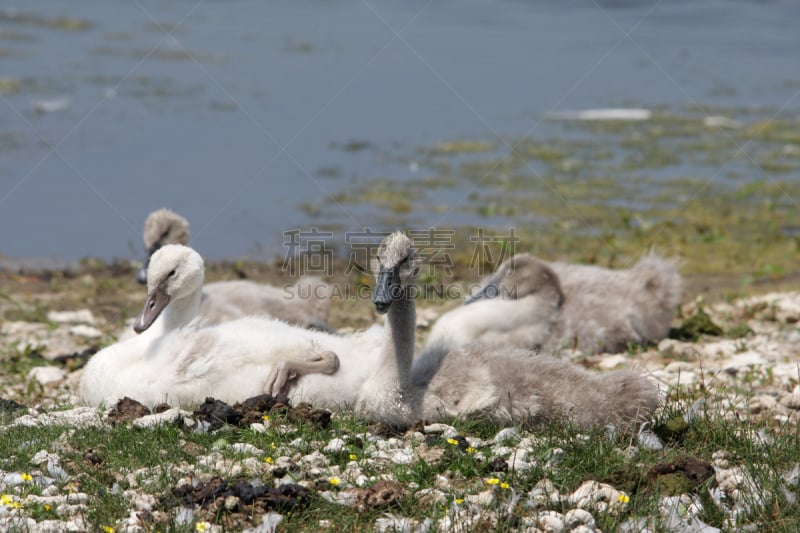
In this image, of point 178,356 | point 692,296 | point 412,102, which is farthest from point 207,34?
point 178,356

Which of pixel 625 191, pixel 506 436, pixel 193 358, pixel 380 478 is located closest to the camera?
pixel 380 478

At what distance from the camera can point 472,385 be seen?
249 inches

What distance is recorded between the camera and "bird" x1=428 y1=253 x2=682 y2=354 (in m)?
9.09

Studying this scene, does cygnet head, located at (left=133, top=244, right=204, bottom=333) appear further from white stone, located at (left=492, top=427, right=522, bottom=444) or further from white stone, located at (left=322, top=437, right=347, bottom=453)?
white stone, located at (left=492, top=427, right=522, bottom=444)

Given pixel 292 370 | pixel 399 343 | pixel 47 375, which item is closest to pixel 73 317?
pixel 47 375

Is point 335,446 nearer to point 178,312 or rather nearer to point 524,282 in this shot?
point 178,312

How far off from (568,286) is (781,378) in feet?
7.72

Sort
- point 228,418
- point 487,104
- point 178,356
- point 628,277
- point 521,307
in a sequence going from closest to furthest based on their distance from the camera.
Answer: point 228,418, point 178,356, point 521,307, point 628,277, point 487,104

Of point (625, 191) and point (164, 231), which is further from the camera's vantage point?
point (625, 191)

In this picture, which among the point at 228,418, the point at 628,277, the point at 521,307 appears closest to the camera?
the point at 228,418

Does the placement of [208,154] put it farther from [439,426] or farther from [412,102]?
[439,426]

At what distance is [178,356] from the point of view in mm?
6812

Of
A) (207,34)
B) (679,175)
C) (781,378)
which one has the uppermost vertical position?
(207,34)

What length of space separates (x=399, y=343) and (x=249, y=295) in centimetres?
320
